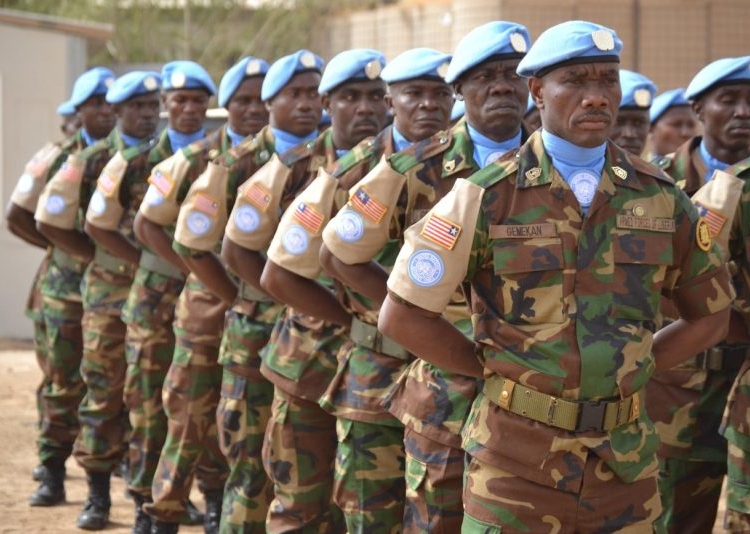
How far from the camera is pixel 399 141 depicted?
239 inches

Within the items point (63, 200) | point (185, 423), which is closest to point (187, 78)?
point (63, 200)

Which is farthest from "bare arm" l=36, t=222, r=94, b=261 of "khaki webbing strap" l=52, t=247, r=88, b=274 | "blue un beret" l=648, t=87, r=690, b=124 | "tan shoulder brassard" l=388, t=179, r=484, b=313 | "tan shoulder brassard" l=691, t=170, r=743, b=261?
"tan shoulder brassard" l=388, t=179, r=484, b=313

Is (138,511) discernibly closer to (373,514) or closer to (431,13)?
(373,514)

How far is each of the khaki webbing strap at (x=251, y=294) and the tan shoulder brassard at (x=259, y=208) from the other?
46 centimetres

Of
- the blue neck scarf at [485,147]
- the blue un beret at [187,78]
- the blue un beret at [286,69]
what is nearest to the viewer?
the blue neck scarf at [485,147]

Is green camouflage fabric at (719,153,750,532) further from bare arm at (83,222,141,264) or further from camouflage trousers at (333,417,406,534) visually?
bare arm at (83,222,141,264)

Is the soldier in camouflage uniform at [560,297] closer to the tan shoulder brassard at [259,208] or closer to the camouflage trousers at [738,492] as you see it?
the camouflage trousers at [738,492]

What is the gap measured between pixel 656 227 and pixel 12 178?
12444mm

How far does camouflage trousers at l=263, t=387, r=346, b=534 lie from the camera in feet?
20.9

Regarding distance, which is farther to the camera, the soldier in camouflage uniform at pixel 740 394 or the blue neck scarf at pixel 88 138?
the blue neck scarf at pixel 88 138

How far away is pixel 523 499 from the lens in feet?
14.5

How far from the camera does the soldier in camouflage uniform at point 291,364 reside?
6.36m

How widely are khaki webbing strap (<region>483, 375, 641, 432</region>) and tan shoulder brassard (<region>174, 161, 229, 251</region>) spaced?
9.58 feet

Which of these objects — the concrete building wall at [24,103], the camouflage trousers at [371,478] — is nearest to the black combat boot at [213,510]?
the camouflage trousers at [371,478]
